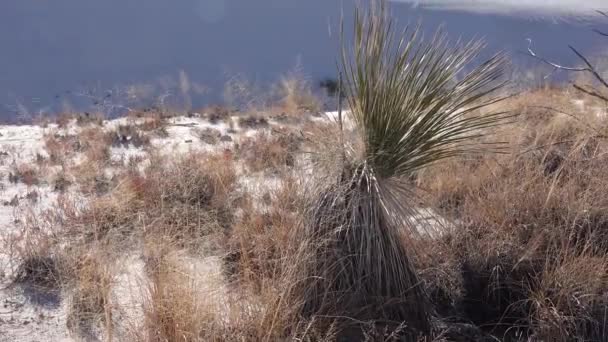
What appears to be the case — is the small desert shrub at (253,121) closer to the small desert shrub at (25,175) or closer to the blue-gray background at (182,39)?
the small desert shrub at (25,175)

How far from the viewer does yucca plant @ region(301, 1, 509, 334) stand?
9.64 ft

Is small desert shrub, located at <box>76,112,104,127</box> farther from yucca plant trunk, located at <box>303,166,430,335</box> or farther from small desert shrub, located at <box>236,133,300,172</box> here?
yucca plant trunk, located at <box>303,166,430,335</box>

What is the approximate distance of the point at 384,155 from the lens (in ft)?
9.70

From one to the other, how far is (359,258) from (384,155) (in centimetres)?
48

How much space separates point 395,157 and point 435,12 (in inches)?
746

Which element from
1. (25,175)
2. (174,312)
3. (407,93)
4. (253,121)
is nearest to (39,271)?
(174,312)

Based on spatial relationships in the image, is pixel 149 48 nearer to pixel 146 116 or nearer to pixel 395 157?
pixel 146 116

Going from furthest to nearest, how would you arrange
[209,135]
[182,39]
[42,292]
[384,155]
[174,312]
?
[182,39] → [209,135] → [42,292] → [384,155] → [174,312]

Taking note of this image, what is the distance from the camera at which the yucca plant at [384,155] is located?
9.64 ft

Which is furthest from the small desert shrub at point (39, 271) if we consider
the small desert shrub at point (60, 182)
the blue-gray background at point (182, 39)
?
the blue-gray background at point (182, 39)

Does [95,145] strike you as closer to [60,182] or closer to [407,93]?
[60,182]

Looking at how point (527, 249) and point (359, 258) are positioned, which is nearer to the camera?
point (359, 258)

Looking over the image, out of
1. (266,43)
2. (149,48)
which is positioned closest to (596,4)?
(266,43)

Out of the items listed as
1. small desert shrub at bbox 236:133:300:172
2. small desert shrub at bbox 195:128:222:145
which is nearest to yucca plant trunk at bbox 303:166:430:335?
small desert shrub at bbox 236:133:300:172
